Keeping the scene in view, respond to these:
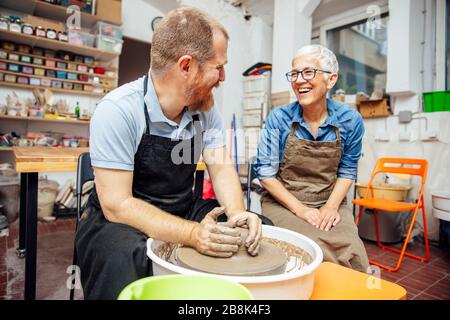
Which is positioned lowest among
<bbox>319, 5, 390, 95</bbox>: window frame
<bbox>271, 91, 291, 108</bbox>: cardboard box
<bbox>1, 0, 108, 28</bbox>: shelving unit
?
<bbox>271, 91, 291, 108</bbox>: cardboard box

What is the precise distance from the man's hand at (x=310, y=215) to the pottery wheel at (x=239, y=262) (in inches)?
23.8

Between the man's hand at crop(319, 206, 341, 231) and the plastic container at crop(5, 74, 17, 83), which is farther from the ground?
the plastic container at crop(5, 74, 17, 83)

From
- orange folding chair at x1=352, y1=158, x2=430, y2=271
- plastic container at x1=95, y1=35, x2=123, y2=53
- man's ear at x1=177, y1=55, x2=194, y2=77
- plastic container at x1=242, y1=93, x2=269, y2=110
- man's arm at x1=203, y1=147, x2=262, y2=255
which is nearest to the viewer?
man's ear at x1=177, y1=55, x2=194, y2=77

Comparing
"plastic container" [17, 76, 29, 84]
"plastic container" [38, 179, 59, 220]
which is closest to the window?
"plastic container" [38, 179, 59, 220]

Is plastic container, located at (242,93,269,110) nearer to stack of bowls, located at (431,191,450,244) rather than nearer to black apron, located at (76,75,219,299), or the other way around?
stack of bowls, located at (431,191,450,244)

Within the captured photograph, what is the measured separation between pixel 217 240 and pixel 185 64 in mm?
630

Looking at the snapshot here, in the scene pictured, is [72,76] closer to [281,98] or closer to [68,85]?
[68,85]

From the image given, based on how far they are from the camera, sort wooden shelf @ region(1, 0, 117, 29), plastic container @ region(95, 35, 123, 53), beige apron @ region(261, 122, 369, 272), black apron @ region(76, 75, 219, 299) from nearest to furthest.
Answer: black apron @ region(76, 75, 219, 299) → beige apron @ region(261, 122, 369, 272) → wooden shelf @ region(1, 0, 117, 29) → plastic container @ region(95, 35, 123, 53)

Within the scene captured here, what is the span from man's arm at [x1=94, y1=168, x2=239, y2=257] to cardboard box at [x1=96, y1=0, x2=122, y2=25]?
3.68 m

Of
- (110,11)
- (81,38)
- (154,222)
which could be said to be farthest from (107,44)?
(154,222)

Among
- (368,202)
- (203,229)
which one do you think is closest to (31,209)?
(203,229)

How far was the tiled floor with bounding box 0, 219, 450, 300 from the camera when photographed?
1.99 meters

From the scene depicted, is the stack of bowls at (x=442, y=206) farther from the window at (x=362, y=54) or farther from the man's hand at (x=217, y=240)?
the man's hand at (x=217, y=240)

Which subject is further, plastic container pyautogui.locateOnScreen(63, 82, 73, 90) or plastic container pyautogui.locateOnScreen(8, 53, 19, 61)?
plastic container pyautogui.locateOnScreen(63, 82, 73, 90)
